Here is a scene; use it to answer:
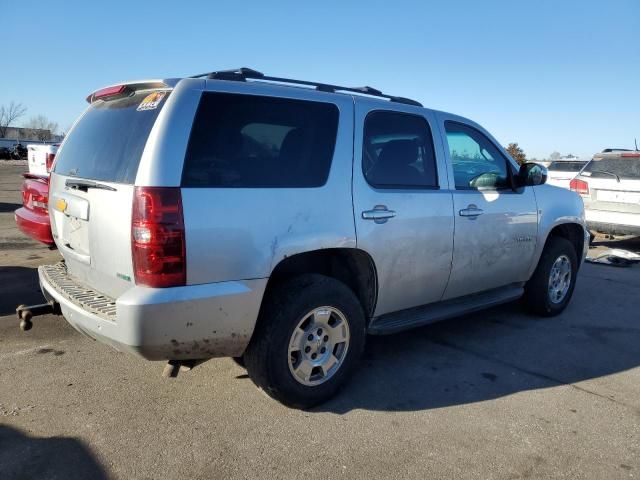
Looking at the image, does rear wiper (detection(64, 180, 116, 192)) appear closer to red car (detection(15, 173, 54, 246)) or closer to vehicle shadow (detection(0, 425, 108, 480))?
vehicle shadow (detection(0, 425, 108, 480))

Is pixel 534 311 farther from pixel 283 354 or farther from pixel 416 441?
pixel 283 354

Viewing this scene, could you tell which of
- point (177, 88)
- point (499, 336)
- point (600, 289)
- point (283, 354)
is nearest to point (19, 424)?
point (283, 354)

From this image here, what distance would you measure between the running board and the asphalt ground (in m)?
0.37

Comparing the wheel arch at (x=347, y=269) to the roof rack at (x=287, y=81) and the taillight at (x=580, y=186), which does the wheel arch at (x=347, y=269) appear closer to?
the roof rack at (x=287, y=81)

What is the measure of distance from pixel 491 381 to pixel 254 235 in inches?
84.6

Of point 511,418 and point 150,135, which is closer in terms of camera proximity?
point 150,135

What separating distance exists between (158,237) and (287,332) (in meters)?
0.96

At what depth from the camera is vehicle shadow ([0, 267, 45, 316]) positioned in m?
5.32

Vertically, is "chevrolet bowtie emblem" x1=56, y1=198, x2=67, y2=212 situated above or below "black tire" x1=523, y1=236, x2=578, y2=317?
above

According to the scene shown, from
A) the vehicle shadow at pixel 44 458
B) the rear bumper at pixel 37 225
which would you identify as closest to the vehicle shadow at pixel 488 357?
the vehicle shadow at pixel 44 458

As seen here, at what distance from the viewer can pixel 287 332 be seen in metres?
3.16

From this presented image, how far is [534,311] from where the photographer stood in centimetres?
543

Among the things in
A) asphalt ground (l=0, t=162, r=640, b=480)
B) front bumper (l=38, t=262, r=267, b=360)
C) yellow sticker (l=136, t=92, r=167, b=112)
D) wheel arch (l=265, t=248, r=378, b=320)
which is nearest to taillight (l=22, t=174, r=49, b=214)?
asphalt ground (l=0, t=162, r=640, b=480)

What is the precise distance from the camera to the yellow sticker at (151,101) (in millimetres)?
2955
